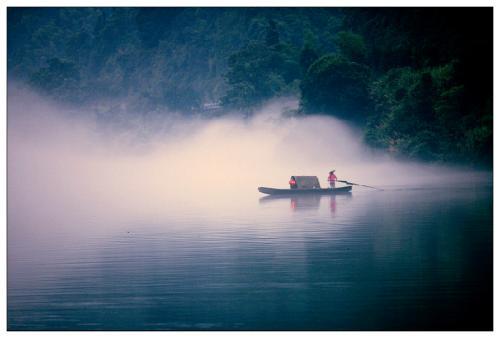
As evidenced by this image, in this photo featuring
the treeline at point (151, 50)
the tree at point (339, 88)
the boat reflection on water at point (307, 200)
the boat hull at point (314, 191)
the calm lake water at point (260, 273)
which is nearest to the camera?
the calm lake water at point (260, 273)

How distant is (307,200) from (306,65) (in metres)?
55.7

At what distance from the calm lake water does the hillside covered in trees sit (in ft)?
96.5

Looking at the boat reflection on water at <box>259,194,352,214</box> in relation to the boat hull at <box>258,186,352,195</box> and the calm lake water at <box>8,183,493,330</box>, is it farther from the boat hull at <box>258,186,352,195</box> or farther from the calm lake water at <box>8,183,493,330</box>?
the calm lake water at <box>8,183,493,330</box>

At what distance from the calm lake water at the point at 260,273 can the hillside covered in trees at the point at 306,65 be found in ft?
96.5

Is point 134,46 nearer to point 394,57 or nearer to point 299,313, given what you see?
point 394,57

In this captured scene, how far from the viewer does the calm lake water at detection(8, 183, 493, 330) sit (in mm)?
14852

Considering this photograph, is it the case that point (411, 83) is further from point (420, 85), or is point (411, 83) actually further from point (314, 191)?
point (314, 191)

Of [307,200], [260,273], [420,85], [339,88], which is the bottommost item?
[260,273]

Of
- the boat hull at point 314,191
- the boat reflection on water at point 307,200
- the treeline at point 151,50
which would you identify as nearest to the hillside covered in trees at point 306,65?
the treeline at point 151,50

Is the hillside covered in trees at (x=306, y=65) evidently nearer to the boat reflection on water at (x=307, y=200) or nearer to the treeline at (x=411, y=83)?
the treeline at (x=411, y=83)

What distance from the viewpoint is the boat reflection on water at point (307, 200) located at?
35781 mm

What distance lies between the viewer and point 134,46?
18025 cm

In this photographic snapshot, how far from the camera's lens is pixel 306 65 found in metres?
94.5

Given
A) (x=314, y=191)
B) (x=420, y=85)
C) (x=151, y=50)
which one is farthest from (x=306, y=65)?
(x=151, y=50)
